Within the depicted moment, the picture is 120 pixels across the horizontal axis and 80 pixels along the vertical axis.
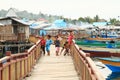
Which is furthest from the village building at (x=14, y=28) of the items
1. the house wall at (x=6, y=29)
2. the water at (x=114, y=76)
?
the water at (x=114, y=76)

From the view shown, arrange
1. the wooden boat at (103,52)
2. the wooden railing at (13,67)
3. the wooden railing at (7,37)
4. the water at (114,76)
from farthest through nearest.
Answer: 1. the wooden railing at (7,37)
2. the wooden boat at (103,52)
3. the water at (114,76)
4. the wooden railing at (13,67)

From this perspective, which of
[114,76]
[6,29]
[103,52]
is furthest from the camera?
[6,29]

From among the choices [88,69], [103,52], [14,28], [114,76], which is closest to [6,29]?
[14,28]

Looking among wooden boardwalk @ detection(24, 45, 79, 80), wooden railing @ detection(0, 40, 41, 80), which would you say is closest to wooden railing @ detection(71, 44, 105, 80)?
wooden boardwalk @ detection(24, 45, 79, 80)

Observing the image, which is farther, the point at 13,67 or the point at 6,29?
the point at 6,29

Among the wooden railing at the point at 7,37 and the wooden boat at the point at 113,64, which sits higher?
the wooden railing at the point at 7,37

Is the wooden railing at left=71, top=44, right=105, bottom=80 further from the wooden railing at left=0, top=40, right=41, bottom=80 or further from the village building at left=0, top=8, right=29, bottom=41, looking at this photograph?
the village building at left=0, top=8, right=29, bottom=41

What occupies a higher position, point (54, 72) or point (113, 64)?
point (54, 72)

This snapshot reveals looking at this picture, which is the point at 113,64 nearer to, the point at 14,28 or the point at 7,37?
the point at 7,37

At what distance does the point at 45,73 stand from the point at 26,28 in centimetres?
3948

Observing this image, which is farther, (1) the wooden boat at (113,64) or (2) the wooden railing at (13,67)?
(1) the wooden boat at (113,64)

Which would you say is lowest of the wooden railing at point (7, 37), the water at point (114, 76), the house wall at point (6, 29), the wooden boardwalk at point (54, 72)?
the water at point (114, 76)

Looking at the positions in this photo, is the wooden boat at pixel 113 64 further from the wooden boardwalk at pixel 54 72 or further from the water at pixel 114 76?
the wooden boardwalk at pixel 54 72

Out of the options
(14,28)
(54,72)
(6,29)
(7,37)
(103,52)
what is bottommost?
(103,52)
